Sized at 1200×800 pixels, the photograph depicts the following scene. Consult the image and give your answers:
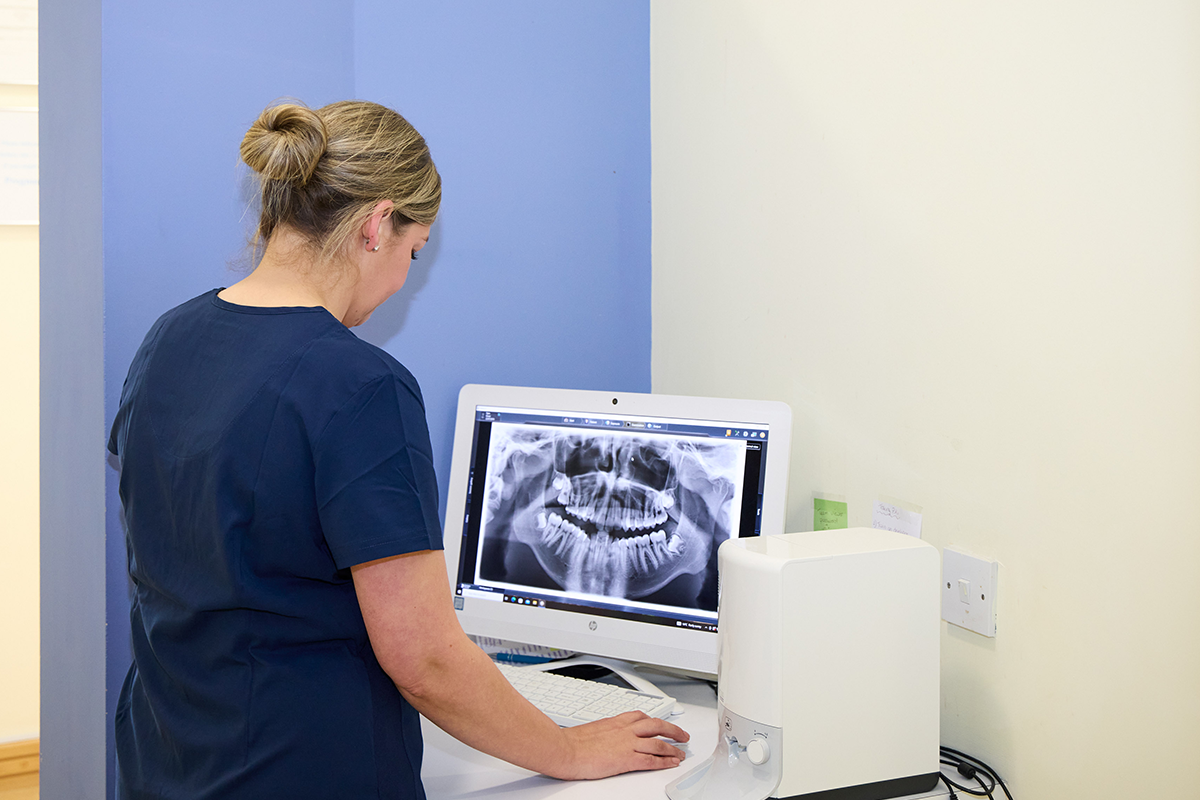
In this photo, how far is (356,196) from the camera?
40.7 inches

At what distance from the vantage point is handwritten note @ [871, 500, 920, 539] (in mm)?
1205

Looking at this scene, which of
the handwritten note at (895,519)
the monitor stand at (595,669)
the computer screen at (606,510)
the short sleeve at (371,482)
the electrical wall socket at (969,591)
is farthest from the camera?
the monitor stand at (595,669)

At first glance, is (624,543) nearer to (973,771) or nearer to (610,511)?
(610,511)

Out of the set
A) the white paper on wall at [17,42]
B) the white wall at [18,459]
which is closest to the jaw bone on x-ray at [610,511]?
the white wall at [18,459]

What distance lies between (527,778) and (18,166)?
9.05 ft

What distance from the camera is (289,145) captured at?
1013 mm

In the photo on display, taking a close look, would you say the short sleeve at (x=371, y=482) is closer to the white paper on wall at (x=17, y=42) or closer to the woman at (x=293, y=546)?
the woman at (x=293, y=546)

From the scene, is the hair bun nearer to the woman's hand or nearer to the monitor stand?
the woman's hand

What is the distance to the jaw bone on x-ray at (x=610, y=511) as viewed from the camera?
4.42 ft

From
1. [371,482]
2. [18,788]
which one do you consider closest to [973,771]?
[371,482]

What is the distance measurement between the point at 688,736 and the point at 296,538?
578mm

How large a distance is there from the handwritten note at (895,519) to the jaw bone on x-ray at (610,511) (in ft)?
0.68

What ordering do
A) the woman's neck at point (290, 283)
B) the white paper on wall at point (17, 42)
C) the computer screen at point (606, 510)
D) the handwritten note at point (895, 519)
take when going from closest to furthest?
1. the woman's neck at point (290, 283)
2. the handwritten note at point (895, 519)
3. the computer screen at point (606, 510)
4. the white paper on wall at point (17, 42)

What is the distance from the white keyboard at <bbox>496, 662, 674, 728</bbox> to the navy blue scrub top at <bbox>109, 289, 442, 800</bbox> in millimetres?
305
